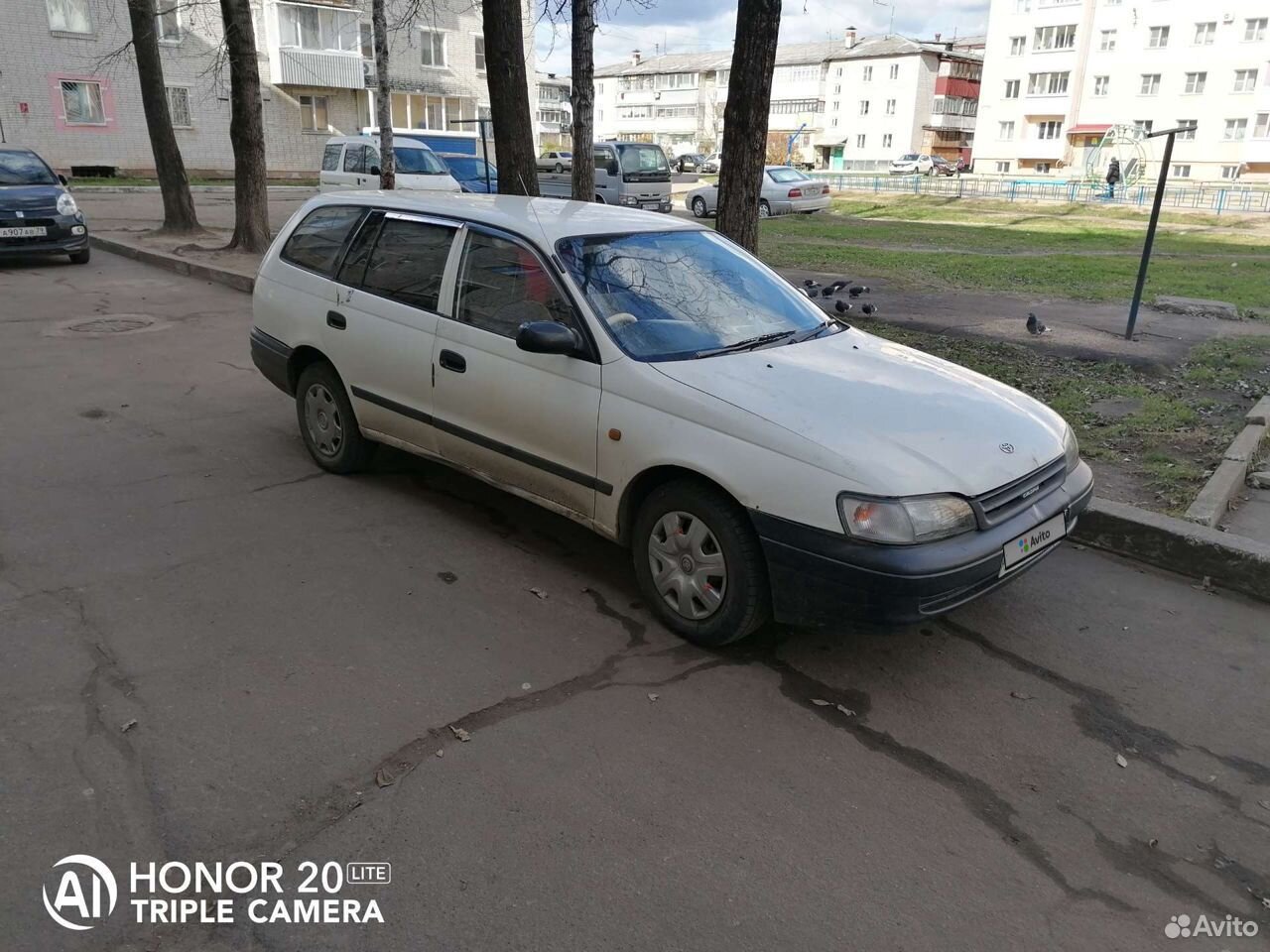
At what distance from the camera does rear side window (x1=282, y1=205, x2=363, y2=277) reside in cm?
553

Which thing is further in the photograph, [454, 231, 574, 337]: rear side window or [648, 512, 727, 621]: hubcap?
[454, 231, 574, 337]: rear side window

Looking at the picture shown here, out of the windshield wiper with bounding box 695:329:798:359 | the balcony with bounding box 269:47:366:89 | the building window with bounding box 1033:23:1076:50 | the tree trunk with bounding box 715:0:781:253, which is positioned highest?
the building window with bounding box 1033:23:1076:50

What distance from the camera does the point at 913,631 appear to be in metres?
4.14

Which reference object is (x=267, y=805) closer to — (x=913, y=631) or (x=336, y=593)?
(x=336, y=593)

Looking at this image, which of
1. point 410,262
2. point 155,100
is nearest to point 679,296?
point 410,262

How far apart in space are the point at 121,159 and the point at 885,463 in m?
40.2

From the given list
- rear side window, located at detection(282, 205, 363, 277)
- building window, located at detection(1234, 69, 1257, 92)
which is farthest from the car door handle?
building window, located at detection(1234, 69, 1257, 92)

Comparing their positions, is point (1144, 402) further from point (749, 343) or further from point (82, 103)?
point (82, 103)

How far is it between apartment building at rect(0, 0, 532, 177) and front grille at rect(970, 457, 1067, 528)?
1115 inches

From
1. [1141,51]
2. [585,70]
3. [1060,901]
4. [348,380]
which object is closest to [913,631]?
[1060,901]

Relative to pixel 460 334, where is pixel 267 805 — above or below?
below

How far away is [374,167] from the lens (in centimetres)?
1986

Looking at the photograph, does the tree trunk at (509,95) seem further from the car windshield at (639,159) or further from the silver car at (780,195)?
the silver car at (780,195)

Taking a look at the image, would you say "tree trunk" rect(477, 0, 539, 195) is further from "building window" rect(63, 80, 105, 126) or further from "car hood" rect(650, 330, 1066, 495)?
"building window" rect(63, 80, 105, 126)
